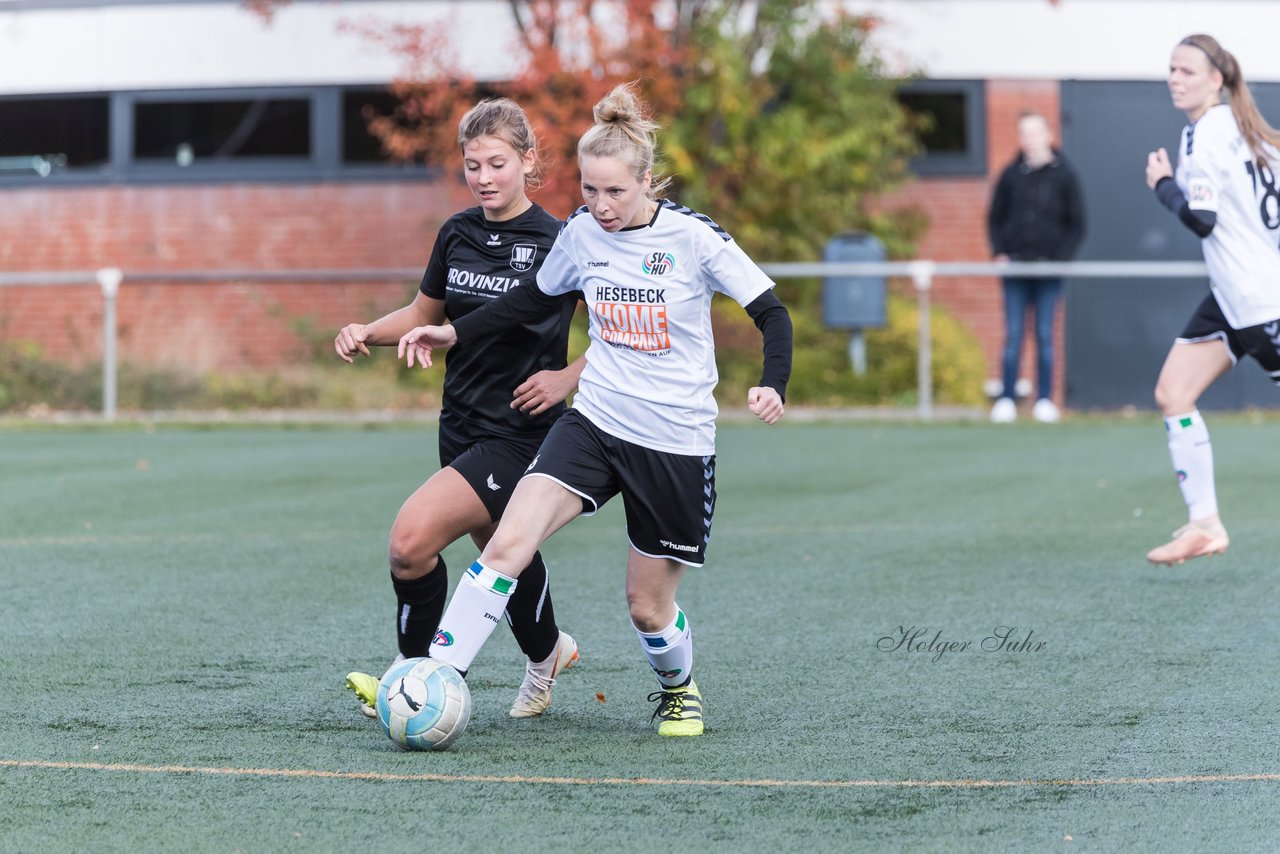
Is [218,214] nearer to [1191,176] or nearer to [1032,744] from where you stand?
[1191,176]

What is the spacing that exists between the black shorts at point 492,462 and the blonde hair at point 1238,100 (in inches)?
141

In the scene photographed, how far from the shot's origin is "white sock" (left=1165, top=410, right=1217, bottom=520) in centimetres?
778

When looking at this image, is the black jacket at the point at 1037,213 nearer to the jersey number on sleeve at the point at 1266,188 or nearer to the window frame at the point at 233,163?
the window frame at the point at 233,163

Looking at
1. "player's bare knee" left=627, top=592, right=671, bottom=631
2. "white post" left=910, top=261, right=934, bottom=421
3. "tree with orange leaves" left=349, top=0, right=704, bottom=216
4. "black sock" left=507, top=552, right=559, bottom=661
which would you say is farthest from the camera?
"tree with orange leaves" left=349, top=0, right=704, bottom=216

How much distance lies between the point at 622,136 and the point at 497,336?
2.73 feet

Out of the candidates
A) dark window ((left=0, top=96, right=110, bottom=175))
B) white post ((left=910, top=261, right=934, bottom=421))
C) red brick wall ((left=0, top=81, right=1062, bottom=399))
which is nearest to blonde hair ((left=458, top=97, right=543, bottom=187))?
white post ((left=910, top=261, right=934, bottom=421))

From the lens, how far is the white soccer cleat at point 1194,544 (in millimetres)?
7617

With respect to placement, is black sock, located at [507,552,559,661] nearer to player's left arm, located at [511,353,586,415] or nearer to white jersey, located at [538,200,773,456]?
player's left arm, located at [511,353,586,415]

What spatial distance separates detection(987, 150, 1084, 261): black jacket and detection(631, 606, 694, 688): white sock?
37.7ft

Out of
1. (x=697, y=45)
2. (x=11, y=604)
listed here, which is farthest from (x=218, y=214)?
(x=11, y=604)

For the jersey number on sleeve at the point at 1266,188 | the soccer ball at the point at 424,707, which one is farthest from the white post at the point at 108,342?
the soccer ball at the point at 424,707

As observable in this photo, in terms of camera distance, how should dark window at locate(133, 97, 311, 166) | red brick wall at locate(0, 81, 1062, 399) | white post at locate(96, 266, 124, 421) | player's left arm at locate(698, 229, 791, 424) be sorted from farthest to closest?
1. dark window at locate(133, 97, 311, 166)
2. red brick wall at locate(0, 81, 1062, 399)
3. white post at locate(96, 266, 124, 421)
4. player's left arm at locate(698, 229, 791, 424)

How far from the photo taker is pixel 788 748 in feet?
15.7

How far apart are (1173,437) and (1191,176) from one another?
110 cm
